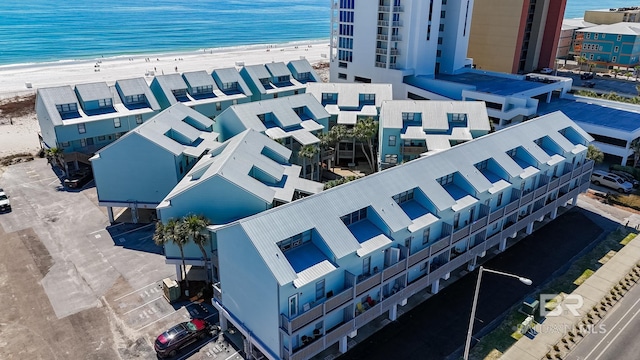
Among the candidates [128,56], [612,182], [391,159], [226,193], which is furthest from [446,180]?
[128,56]

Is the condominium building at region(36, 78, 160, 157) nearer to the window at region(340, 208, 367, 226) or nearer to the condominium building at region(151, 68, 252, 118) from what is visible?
the condominium building at region(151, 68, 252, 118)

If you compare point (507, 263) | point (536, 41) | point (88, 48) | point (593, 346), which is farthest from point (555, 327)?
point (88, 48)

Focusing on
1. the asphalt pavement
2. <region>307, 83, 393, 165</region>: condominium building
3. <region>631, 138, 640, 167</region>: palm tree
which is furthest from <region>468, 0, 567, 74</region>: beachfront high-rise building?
the asphalt pavement

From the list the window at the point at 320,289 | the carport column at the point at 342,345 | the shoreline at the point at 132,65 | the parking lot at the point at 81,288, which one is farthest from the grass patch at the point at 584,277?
the shoreline at the point at 132,65

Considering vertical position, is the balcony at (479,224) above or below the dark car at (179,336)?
above

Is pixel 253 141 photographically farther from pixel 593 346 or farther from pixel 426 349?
pixel 593 346

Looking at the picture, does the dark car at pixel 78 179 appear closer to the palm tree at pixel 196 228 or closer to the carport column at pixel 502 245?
the palm tree at pixel 196 228
